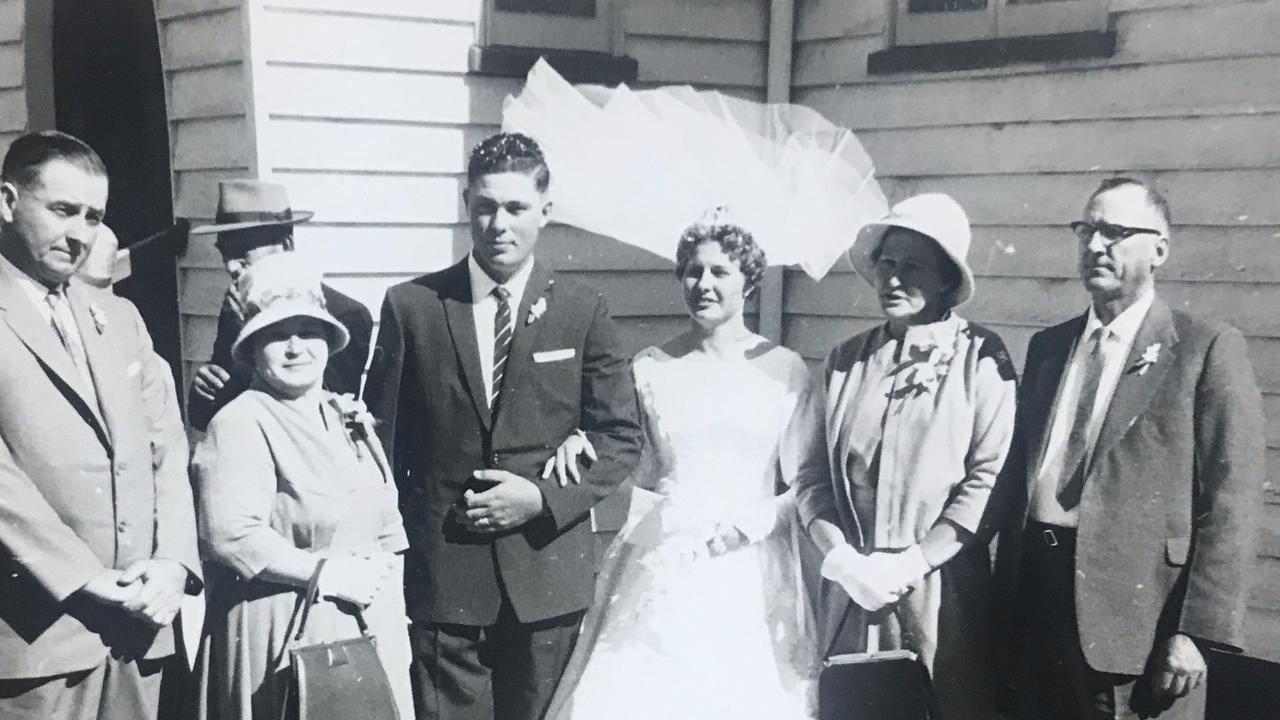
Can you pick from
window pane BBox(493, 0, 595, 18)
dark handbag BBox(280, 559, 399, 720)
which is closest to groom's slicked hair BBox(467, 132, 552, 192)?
dark handbag BBox(280, 559, 399, 720)

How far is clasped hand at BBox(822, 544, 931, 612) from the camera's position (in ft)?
10.2

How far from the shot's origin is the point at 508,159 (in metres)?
3.15

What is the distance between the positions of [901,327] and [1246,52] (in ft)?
5.49

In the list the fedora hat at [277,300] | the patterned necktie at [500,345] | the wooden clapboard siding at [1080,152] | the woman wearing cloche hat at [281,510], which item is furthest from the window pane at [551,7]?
the woman wearing cloche hat at [281,510]

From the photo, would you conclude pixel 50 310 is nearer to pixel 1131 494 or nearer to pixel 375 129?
pixel 375 129

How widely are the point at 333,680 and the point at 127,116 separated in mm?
3929

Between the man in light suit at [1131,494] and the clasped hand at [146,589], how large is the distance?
2114 mm

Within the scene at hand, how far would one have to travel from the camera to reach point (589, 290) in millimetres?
3344

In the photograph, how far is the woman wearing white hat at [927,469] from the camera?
3.14 meters

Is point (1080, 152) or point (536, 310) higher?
point (1080, 152)

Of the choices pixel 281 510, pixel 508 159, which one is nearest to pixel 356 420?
pixel 281 510

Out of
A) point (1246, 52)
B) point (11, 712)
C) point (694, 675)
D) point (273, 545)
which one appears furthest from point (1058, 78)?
point (11, 712)

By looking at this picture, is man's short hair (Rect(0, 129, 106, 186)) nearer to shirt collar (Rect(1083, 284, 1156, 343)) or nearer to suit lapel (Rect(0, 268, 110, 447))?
suit lapel (Rect(0, 268, 110, 447))

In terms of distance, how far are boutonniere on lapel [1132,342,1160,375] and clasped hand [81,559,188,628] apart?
93.9 inches
